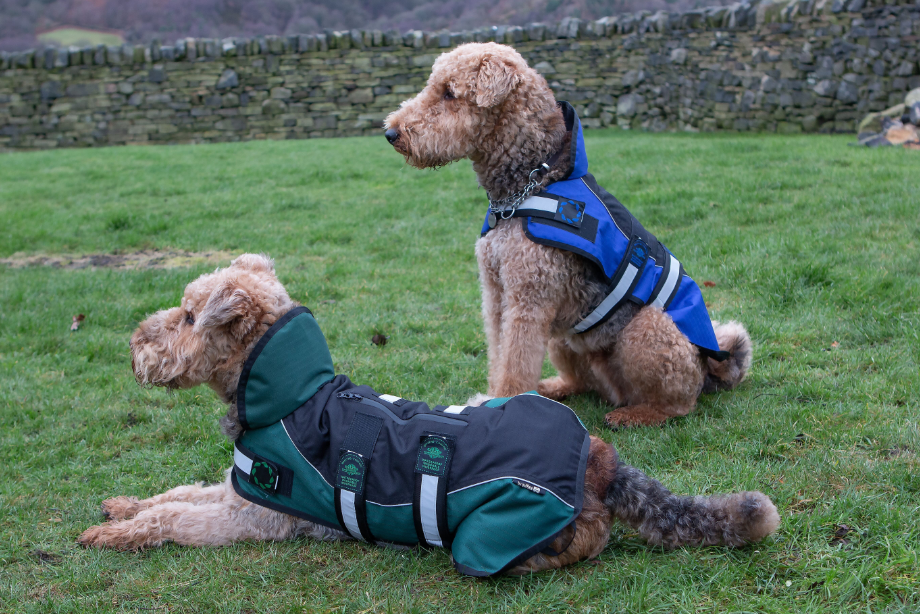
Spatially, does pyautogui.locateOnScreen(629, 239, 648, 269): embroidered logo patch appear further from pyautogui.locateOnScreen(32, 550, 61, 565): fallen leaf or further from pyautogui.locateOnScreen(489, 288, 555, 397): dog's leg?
pyautogui.locateOnScreen(32, 550, 61, 565): fallen leaf

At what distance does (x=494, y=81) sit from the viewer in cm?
364

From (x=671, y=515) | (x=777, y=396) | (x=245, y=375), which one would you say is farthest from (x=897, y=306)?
(x=245, y=375)

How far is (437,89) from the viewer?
3.87 meters

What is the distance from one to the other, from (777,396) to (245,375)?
2.99m

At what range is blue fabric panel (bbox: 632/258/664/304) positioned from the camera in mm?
3859

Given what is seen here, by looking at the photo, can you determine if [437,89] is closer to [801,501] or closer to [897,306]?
[801,501]

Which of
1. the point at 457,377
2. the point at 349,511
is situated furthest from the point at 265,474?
the point at 457,377

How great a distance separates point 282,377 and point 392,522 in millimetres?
746

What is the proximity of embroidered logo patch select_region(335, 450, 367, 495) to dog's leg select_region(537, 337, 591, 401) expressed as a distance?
1.89 metres

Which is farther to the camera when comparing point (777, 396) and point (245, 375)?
point (777, 396)

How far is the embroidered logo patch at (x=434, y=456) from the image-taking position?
2.60m

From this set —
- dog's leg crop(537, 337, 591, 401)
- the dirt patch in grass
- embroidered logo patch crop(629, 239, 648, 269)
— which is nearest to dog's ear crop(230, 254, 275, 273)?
dog's leg crop(537, 337, 591, 401)

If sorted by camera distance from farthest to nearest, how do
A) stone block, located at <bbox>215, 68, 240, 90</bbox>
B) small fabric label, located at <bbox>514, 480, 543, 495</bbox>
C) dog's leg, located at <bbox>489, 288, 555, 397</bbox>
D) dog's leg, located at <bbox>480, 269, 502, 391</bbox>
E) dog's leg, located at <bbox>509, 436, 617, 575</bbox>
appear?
stone block, located at <bbox>215, 68, 240, 90</bbox> < dog's leg, located at <bbox>480, 269, 502, 391</bbox> < dog's leg, located at <bbox>489, 288, 555, 397</bbox> < dog's leg, located at <bbox>509, 436, 617, 575</bbox> < small fabric label, located at <bbox>514, 480, 543, 495</bbox>

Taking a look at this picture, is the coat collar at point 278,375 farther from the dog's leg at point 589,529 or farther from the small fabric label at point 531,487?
the dog's leg at point 589,529
